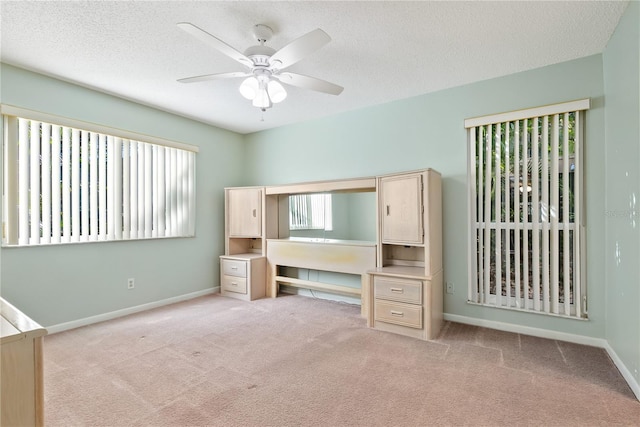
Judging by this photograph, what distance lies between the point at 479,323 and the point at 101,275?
4.05 m

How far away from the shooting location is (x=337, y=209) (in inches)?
165

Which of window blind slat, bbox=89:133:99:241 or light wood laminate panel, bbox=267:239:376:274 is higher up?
window blind slat, bbox=89:133:99:241

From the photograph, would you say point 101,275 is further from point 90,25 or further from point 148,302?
point 90,25

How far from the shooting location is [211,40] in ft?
6.19

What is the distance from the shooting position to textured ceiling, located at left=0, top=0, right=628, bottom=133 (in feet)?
6.69

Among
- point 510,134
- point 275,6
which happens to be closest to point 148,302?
point 275,6

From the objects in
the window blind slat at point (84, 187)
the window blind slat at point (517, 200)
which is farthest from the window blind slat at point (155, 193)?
the window blind slat at point (517, 200)

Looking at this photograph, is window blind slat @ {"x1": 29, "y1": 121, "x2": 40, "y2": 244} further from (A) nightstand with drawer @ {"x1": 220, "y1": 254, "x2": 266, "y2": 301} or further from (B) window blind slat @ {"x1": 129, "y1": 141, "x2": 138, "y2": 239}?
(A) nightstand with drawer @ {"x1": 220, "y1": 254, "x2": 266, "y2": 301}

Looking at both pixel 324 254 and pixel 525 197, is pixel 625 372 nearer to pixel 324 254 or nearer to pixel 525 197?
pixel 525 197

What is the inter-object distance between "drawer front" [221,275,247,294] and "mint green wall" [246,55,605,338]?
1561 mm

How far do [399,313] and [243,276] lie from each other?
87.3 inches

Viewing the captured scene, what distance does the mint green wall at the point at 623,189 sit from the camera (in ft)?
6.52

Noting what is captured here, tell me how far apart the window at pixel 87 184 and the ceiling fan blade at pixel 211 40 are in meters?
2.17

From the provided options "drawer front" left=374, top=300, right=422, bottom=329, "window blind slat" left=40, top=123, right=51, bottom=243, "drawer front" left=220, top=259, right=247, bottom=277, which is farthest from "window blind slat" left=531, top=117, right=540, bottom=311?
"window blind slat" left=40, top=123, right=51, bottom=243
